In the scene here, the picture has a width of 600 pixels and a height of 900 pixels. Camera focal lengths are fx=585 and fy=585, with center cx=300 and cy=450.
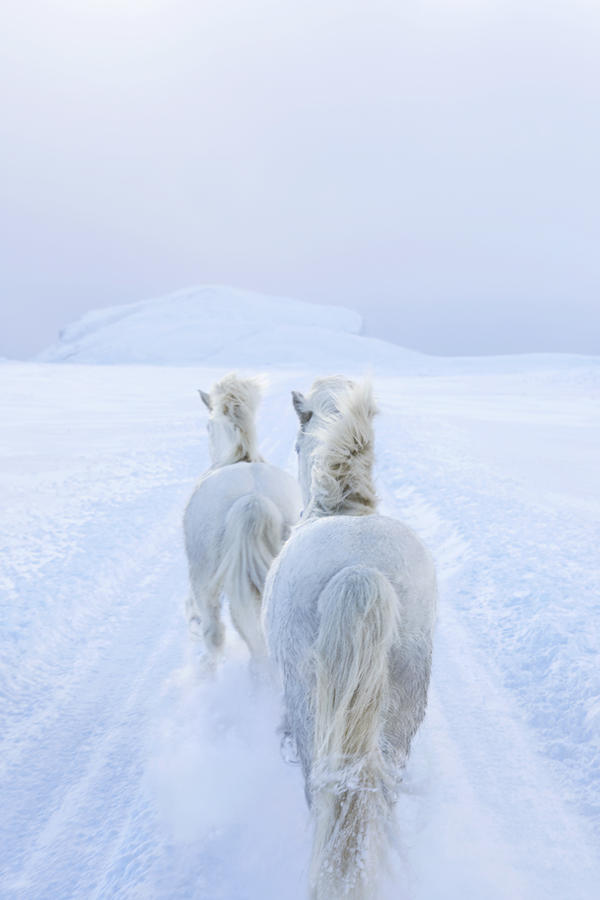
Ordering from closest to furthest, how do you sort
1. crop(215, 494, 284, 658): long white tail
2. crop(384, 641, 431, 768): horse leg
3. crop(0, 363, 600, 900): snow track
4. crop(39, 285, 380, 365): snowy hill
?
crop(384, 641, 431, 768): horse leg
crop(0, 363, 600, 900): snow track
crop(215, 494, 284, 658): long white tail
crop(39, 285, 380, 365): snowy hill

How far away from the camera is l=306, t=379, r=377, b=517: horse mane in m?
2.08

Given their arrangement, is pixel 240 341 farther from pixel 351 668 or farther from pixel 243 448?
pixel 351 668

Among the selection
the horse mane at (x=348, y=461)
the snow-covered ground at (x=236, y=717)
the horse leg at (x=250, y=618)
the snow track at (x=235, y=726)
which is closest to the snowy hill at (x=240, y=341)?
the snow-covered ground at (x=236, y=717)

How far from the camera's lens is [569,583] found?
3.94 metres

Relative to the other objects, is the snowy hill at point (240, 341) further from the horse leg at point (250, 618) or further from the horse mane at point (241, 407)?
the horse leg at point (250, 618)

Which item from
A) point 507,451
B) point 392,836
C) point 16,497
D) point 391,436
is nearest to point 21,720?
point 392,836

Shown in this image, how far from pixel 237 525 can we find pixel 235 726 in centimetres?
97

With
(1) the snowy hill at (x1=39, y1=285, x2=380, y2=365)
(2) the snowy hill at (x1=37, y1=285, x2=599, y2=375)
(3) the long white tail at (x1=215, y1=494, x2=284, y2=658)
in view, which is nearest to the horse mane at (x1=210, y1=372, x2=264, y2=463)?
(3) the long white tail at (x1=215, y1=494, x2=284, y2=658)

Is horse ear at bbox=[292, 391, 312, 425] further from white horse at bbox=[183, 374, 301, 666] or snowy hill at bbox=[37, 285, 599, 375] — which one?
snowy hill at bbox=[37, 285, 599, 375]

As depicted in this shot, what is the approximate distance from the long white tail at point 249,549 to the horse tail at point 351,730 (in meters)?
1.23

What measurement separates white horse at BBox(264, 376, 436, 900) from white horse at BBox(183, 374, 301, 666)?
0.85 m

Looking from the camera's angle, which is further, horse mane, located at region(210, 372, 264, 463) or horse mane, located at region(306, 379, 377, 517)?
horse mane, located at region(210, 372, 264, 463)

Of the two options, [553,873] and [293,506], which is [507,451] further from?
[553,873]

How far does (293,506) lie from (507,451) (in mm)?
7479
